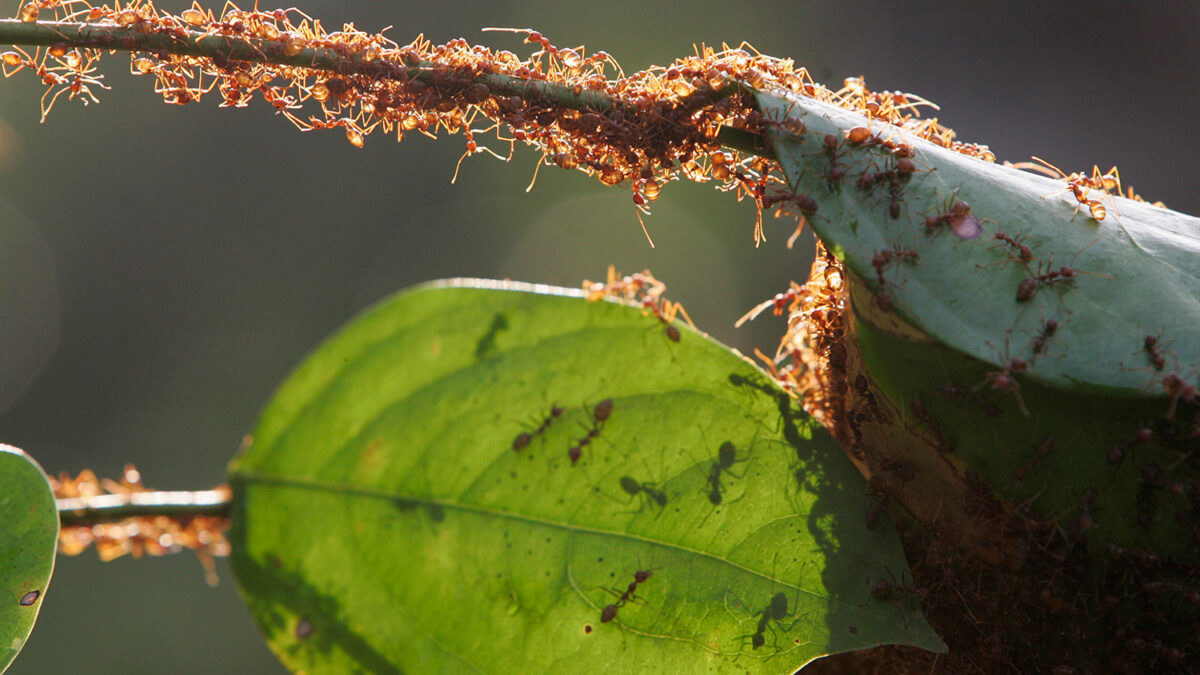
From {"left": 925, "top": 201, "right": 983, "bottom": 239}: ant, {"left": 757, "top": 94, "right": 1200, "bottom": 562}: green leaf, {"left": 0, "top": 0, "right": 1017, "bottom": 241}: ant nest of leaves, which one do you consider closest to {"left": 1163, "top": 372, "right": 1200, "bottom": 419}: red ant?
{"left": 757, "top": 94, "right": 1200, "bottom": 562}: green leaf

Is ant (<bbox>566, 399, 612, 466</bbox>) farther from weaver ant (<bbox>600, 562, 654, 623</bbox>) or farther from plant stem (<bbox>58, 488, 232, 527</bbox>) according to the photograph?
plant stem (<bbox>58, 488, 232, 527</bbox>)

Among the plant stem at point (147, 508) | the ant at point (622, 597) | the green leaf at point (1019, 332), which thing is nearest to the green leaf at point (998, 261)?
the green leaf at point (1019, 332)

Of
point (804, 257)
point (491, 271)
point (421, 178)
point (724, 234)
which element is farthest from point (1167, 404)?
point (421, 178)

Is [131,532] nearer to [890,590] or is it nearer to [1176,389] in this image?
[890,590]

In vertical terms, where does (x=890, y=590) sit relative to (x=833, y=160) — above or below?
below

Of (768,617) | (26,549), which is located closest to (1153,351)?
(768,617)

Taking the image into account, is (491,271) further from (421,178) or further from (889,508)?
(889,508)
